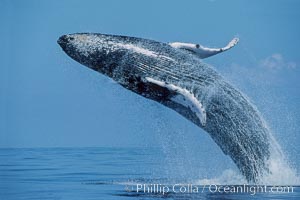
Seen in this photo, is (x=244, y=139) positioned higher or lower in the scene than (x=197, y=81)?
lower

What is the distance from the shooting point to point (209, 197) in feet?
31.0

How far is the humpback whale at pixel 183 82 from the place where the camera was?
34.2ft

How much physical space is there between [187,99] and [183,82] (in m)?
0.40

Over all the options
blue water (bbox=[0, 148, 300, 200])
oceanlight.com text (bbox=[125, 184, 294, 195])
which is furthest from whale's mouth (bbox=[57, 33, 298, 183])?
blue water (bbox=[0, 148, 300, 200])

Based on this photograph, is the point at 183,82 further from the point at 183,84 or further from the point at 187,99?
the point at 187,99

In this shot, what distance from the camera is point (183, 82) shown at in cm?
1049

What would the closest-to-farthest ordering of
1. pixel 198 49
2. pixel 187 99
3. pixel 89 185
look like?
pixel 187 99
pixel 198 49
pixel 89 185

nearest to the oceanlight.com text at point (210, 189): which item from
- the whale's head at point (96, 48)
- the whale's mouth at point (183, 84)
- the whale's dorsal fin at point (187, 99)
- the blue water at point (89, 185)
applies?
the blue water at point (89, 185)

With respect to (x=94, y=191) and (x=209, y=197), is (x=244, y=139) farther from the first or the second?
(x=94, y=191)

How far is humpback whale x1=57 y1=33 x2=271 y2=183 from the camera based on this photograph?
10422 millimetres

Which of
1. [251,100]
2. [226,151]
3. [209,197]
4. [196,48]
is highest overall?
[196,48]

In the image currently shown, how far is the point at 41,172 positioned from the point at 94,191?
4.19 meters

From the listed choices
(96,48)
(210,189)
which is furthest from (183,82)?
(210,189)

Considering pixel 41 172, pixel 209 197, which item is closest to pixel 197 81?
pixel 209 197
